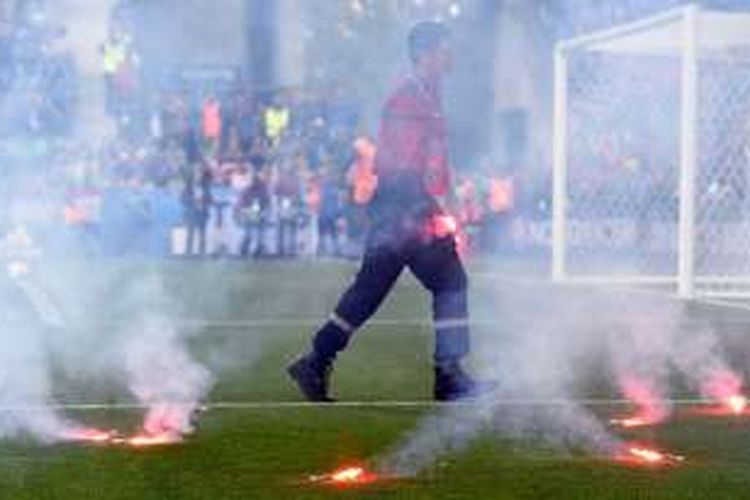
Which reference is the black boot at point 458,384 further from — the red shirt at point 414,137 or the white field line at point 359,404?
the red shirt at point 414,137

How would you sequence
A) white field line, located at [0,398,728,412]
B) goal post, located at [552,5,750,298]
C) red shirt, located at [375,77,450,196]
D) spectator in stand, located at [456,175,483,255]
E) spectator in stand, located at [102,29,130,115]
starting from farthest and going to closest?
spectator in stand, located at [456,175,483,255]
goal post, located at [552,5,750,298]
red shirt, located at [375,77,450,196]
white field line, located at [0,398,728,412]
spectator in stand, located at [102,29,130,115]

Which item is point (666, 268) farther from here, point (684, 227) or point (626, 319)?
point (626, 319)

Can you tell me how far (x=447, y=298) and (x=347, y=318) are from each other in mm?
529

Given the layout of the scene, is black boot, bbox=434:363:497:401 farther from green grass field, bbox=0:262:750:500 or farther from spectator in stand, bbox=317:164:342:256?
spectator in stand, bbox=317:164:342:256

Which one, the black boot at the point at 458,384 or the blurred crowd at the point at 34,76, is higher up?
the blurred crowd at the point at 34,76

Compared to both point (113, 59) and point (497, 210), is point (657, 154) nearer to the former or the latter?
point (497, 210)

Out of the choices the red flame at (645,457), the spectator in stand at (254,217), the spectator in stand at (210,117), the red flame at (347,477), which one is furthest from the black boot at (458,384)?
the spectator in stand at (254,217)

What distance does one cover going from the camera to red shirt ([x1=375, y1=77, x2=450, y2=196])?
8234 mm

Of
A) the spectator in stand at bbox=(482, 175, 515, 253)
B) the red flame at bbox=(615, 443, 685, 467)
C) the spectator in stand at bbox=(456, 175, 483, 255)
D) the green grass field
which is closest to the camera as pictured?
the green grass field

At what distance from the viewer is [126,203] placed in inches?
891

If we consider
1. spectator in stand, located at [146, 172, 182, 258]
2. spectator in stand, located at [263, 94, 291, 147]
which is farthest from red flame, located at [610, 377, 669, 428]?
spectator in stand, located at [146, 172, 182, 258]

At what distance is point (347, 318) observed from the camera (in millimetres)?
8438

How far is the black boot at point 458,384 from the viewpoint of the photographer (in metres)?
8.38

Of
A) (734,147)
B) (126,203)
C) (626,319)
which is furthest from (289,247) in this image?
(626,319)
